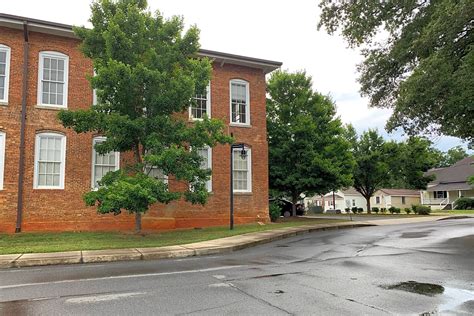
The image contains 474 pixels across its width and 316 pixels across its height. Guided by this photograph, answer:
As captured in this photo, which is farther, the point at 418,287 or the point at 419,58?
the point at 419,58

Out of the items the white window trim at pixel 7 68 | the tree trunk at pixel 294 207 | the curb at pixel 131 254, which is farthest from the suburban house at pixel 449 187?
the white window trim at pixel 7 68

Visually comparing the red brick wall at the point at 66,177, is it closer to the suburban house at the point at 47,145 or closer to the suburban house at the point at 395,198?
the suburban house at the point at 47,145

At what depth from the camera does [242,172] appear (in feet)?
69.7

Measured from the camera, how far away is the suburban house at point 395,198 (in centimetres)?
6141

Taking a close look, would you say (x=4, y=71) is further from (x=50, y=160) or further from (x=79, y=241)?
(x=79, y=241)

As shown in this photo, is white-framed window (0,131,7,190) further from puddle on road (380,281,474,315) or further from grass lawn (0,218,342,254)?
puddle on road (380,281,474,315)

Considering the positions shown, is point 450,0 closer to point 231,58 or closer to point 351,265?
point 351,265

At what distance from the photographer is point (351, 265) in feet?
29.5

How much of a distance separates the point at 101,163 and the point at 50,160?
6.87ft

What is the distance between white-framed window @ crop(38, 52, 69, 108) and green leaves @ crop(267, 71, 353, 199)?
41.7 ft

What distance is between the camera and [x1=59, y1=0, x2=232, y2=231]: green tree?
13.6 meters

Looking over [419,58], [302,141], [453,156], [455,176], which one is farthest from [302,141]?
[453,156]

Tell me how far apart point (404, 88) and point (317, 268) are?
26.0 feet

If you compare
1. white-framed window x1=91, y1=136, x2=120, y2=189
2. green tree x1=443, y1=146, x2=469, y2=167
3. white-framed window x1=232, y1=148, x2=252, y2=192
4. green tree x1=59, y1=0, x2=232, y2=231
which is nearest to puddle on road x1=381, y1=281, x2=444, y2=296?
green tree x1=59, y1=0, x2=232, y2=231
